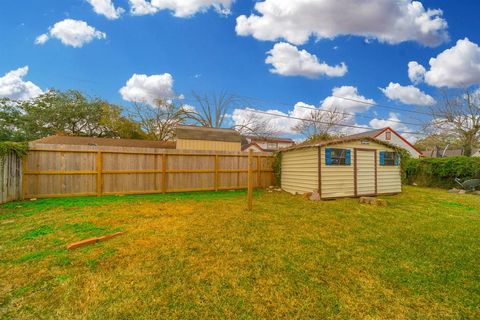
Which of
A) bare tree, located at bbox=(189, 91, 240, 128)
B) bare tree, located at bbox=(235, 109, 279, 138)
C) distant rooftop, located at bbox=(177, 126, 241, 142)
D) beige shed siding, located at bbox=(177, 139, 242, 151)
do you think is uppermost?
bare tree, located at bbox=(189, 91, 240, 128)

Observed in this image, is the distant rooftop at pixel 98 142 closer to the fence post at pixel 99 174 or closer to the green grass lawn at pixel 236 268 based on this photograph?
the fence post at pixel 99 174

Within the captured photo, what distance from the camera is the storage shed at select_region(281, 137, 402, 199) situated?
26.2 ft

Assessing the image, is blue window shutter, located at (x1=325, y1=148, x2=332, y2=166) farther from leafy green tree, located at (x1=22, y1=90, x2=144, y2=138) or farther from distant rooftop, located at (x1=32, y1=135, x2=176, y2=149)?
leafy green tree, located at (x1=22, y1=90, x2=144, y2=138)

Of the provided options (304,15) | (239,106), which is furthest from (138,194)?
(239,106)

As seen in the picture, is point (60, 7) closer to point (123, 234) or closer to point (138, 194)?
point (138, 194)

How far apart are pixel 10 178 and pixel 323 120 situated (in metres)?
24.4

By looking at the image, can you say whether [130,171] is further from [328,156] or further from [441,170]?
[441,170]

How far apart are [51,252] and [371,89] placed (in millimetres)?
23017

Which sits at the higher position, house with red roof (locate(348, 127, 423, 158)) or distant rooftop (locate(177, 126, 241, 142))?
house with red roof (locate(348, 127, 423, 158))

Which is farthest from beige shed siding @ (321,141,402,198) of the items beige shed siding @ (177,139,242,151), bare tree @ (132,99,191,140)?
bare tree @ (132,99,191,140)

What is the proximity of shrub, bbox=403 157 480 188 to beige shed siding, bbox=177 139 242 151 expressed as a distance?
10543 mm

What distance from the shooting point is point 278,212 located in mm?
5586

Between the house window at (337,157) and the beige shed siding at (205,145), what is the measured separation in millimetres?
9015

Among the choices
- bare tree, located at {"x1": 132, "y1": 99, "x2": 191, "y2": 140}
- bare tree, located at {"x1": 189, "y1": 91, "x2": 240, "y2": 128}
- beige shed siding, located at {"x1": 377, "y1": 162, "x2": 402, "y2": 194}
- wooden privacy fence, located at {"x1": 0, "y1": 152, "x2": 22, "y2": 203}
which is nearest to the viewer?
wooden privacy fence, located at {"x1": 0, "y1": 152, "x2": 22, "y2": 203}
